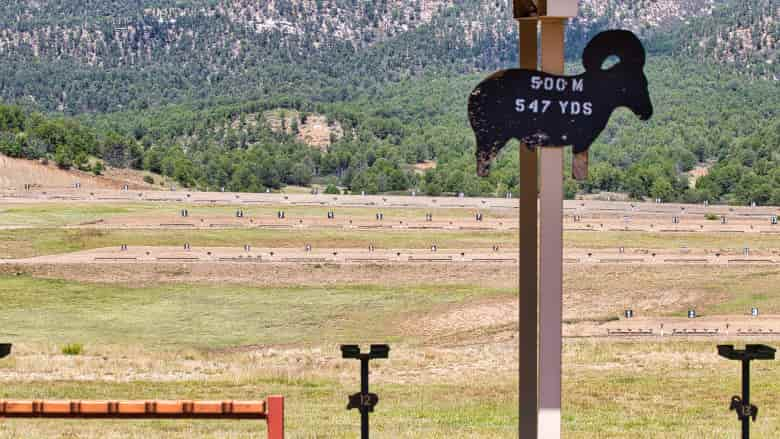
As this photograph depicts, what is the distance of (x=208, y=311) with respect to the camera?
32.0 meters

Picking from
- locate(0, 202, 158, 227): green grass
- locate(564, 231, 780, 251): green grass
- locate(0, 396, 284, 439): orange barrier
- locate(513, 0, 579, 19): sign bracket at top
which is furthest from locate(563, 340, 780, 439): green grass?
locate(0, 202, 158, 227): green grass

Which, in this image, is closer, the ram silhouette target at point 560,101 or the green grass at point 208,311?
the ram silhouette target at point 560,101

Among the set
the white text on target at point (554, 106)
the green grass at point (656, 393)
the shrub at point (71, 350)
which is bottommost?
the shrub at point (71, 350)

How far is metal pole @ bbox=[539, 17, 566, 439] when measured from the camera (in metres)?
3.33

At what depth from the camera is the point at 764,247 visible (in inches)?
1451

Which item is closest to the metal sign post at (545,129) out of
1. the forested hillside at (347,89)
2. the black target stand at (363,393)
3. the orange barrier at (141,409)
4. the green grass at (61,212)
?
the black target stand at (363,393)

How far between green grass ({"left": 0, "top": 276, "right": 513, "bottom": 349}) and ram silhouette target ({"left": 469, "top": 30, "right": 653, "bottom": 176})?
2316 centimetres

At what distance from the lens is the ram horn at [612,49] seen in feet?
11.0

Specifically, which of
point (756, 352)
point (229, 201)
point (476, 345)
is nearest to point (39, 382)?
point (756, 352)

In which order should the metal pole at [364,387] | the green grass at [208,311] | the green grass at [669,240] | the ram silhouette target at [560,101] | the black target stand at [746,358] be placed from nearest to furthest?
the ram silhouette target at [560,101] < the black target stand at [746,358] < the metal pole at [364,387] < the green grass at [208,311] < the green grass at [669,240]

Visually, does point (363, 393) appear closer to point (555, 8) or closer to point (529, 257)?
point (529, 257)

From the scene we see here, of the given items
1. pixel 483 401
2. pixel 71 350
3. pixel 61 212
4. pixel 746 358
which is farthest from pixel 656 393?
pixel 61 212

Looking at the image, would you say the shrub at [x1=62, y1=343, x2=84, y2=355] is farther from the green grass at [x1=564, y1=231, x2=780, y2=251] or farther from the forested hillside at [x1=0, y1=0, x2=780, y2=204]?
the forested hillside at [x1=0, y1=0, x2=780, y2=204]

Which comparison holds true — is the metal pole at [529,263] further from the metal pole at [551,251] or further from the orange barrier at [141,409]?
the orange barrier at [141,409]
